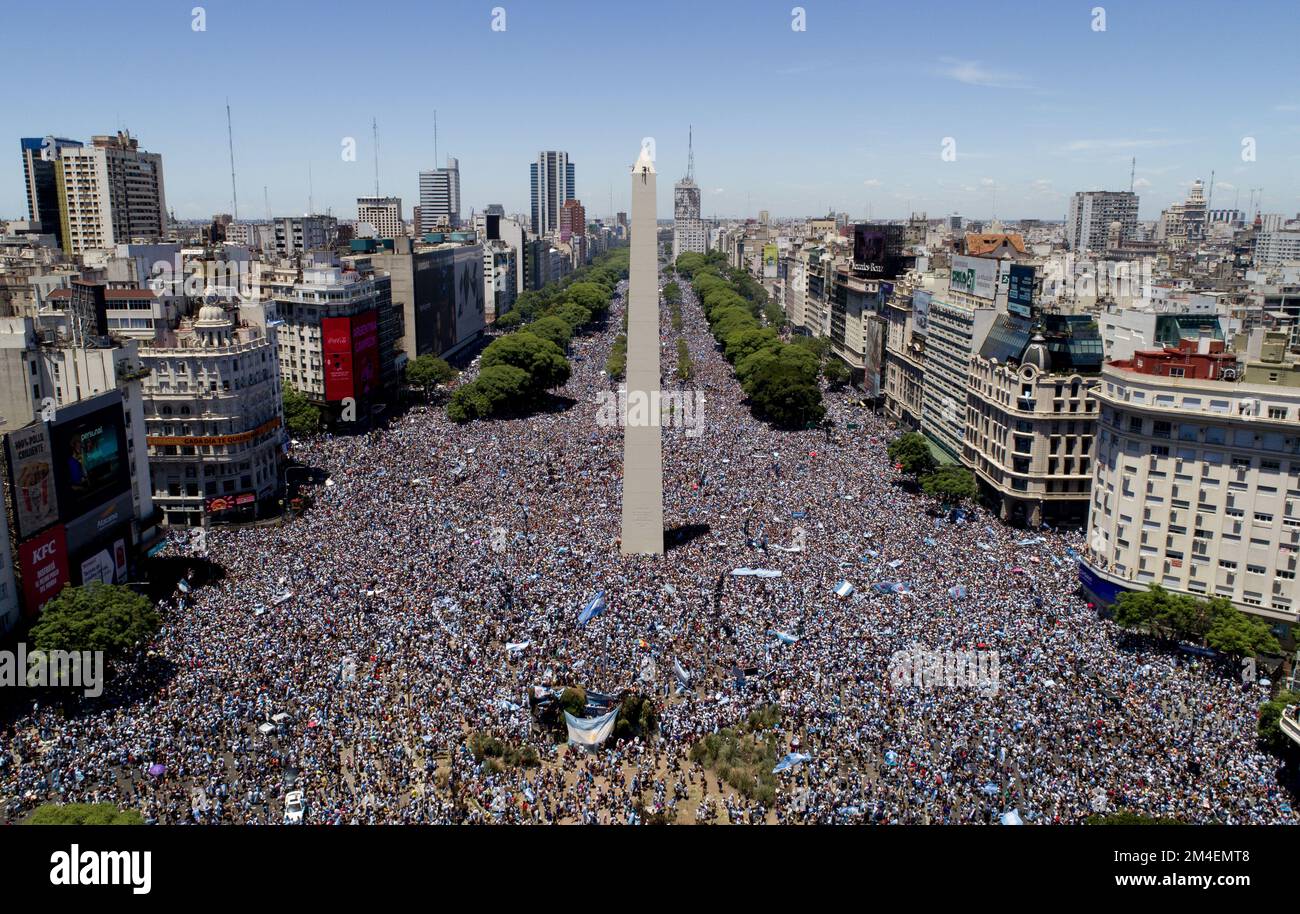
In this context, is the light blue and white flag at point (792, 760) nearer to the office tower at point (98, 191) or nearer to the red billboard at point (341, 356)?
the red billboard at point (341, 356)

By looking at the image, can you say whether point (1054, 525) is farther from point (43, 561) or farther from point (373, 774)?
point (43, 561)

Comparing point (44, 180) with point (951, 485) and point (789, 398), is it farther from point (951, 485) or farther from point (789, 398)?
point (951, 485)

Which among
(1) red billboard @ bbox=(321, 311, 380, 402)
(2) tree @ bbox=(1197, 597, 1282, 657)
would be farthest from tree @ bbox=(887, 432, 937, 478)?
(1) red billboard @ bbox=(321, 311, 380, 402)

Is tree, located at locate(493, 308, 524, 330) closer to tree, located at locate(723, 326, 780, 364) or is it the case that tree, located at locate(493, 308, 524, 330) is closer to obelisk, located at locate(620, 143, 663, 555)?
tree, located at locate(723, 326, 780, 364)

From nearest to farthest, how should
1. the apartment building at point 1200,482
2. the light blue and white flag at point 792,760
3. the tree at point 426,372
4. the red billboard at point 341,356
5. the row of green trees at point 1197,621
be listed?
the light blue and white flag at point 792,760 → the row of green trees at point 1197,621 → the apartment building at point 1200,482 → the red billboard at point 341,356 → the tree at point 426,372

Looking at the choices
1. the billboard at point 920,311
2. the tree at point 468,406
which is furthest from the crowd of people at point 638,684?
the tree at point 468,406

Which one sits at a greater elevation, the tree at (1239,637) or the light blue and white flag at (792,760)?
the tree at (1239,637)

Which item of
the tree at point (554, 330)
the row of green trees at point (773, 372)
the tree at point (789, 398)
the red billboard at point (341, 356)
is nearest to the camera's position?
the red billboard at point (341, 356)

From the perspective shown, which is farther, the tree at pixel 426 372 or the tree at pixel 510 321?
the tree at pixel 510 321
